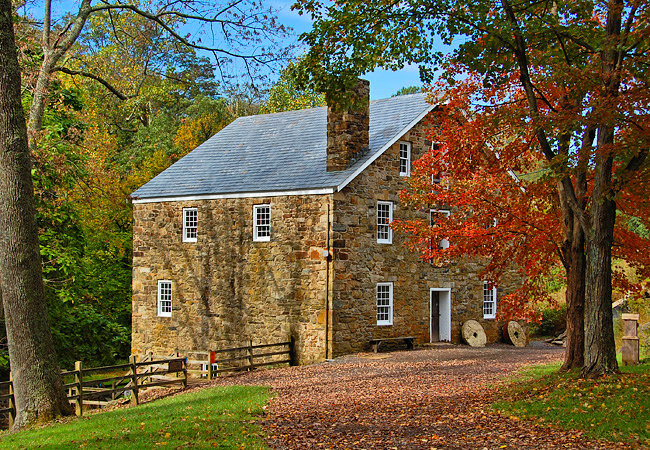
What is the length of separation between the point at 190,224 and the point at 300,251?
18.5 feet

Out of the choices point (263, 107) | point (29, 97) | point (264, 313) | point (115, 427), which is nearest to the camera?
point (115, 427)

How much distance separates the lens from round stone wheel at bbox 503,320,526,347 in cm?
2638

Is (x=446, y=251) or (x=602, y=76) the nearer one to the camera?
(x=602, y=76)

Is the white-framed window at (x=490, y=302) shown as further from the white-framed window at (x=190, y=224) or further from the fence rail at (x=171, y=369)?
the white-framed window at (x=190, y=224)

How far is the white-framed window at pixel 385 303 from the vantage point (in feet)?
75.0

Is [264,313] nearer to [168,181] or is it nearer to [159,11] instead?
[168,181]

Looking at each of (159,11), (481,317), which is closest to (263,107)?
(481,317)

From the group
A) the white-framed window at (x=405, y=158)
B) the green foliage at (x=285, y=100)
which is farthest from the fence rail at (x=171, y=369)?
the green foliage at (x=285, y=100)

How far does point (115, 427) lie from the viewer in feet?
38.5

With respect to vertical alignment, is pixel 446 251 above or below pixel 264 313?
above

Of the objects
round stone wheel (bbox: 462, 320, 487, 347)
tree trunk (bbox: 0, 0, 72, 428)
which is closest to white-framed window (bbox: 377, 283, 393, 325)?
round stone wheel (bbox: 462, 320, 487, 347)

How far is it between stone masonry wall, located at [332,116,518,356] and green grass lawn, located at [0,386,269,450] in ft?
25.1

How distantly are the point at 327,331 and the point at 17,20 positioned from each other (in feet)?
39.9

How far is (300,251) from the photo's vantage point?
73.0 feet
